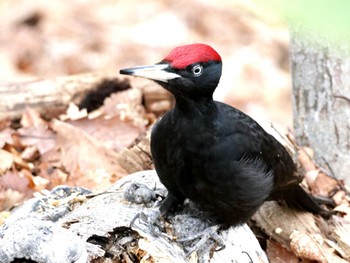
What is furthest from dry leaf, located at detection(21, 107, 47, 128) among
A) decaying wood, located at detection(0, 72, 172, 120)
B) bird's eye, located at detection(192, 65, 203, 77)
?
bird's eye, located at detection(192, 65, 203, 77)

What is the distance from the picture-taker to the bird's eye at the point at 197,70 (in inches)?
89.5

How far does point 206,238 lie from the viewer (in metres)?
2.66

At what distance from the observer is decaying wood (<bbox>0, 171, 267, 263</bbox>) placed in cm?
211

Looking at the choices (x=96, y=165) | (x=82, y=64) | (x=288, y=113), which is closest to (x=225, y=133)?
(x=96, y=165)

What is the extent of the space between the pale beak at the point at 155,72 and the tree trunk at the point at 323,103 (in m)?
1.72

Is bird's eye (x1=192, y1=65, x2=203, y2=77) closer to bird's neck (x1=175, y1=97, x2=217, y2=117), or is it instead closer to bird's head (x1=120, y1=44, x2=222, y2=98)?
bird's head (x1=120, y1=44, x2=222, y2=98)

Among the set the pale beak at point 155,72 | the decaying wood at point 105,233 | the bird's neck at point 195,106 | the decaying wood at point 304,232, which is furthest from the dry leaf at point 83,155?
the pale beak at point 155,72

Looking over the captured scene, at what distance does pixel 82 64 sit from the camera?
6566mm

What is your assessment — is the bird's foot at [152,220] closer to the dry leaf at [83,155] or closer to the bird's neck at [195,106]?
the bird's neck at [195,106]

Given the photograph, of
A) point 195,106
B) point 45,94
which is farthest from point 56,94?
point 195,106

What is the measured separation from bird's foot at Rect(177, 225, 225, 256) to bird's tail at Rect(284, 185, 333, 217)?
63 centimetres

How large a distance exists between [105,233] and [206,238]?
1.64 feet

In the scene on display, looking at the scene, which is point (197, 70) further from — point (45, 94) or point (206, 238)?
point (45, 94)

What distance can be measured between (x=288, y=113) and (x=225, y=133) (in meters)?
3.71
